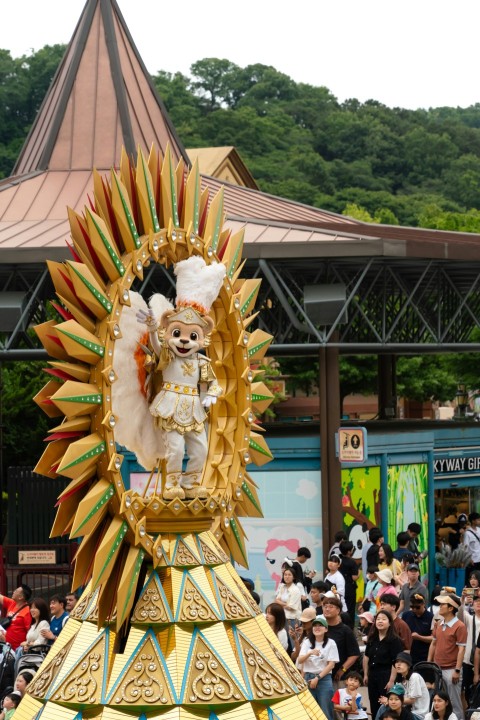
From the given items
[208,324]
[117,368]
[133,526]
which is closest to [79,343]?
[117,368]

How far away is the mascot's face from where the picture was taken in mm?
10242

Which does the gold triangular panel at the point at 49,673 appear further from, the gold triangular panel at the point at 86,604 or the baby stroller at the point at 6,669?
the baby stroller at the point at 6,669

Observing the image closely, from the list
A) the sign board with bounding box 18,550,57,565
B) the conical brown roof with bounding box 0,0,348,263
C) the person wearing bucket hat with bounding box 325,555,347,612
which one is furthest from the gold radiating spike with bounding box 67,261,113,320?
the conical brown roof with bounding box 0,0,348,263

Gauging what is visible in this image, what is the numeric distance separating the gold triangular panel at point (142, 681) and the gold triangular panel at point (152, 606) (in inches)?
5.4

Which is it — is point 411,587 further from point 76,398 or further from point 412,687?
point 76,398

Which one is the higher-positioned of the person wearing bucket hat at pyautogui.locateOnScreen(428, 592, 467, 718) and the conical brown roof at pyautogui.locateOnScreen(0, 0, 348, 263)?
the conical brown roof at pyautogui.locateOnScreen(0, 0, 348, 263)

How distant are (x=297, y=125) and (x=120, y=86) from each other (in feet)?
261

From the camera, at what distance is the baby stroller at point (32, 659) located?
15859 millimetres

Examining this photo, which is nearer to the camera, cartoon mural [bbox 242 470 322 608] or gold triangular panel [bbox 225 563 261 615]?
gold triangular panel [bbox 225 563 261 615]

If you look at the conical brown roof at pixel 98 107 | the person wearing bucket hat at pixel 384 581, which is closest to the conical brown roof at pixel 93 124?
the conical brown roof at pixel 98 107

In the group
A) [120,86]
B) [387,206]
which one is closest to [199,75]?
[387,206]

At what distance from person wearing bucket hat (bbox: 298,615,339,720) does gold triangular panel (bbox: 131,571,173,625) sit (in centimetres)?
580

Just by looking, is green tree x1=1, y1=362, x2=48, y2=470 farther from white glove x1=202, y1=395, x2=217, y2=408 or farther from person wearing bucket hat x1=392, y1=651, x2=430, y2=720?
white glove x1=202, y1=395, x2=217, y2=408

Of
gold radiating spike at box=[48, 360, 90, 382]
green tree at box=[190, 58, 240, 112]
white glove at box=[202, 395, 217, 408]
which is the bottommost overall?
white glove at box=[202, 395, 217, 408]
